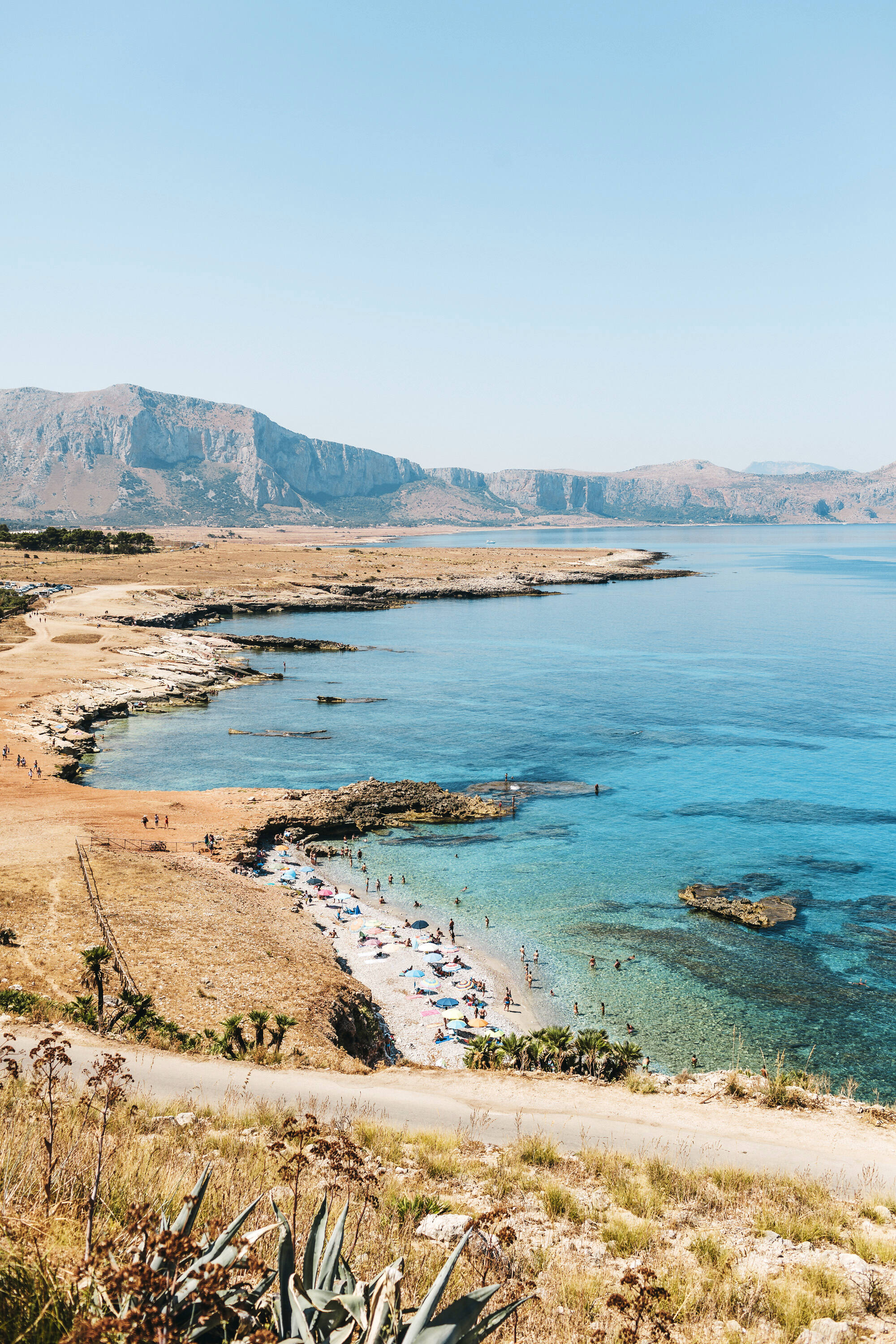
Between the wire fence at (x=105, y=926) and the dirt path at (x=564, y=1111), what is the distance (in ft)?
20.3

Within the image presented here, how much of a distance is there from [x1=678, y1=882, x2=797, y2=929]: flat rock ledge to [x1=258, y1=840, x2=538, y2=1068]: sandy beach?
34.1ft

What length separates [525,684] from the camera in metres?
78.5

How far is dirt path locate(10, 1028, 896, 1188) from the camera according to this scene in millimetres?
14414

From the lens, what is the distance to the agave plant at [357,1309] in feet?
15.2

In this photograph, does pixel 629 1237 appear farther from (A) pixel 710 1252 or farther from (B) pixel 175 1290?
(B) pixel 175 1290

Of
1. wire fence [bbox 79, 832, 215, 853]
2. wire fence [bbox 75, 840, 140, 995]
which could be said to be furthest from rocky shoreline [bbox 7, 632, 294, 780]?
wire fence [bbox 75, 840, 140, 995]

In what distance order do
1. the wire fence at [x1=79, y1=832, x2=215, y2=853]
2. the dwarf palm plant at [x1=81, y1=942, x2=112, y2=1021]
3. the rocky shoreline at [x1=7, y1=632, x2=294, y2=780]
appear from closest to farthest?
the dwarf palm plant at [x1=81, y1=942, x2=112, y2=1021]
the wire fence at [x1=79, y1=832, x2=215, y2=853]
the rocky shoreline at [x1=7, y1=632, x2=294, y2=780]

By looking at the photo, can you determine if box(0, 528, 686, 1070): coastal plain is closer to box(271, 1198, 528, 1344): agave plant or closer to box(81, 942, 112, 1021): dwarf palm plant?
box(81, 942, 112, 1021): dwarf palm plant

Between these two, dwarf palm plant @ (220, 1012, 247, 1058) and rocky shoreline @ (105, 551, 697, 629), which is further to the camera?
rocky shoreline @ (105, 551, 697, 629)

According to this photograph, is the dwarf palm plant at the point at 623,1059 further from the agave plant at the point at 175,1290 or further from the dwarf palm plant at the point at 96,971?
the agave plant at the point at 175,1290

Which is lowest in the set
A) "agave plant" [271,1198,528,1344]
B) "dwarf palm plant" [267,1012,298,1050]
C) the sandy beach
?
the sandy beach

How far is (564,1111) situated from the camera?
16406mm

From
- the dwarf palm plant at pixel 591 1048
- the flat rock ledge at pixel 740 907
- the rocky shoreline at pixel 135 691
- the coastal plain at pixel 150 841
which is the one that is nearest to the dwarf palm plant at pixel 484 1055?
the dwarf palm plant at pixel 591 1048

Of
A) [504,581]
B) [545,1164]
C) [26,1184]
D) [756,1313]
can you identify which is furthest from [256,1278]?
[504,581]
